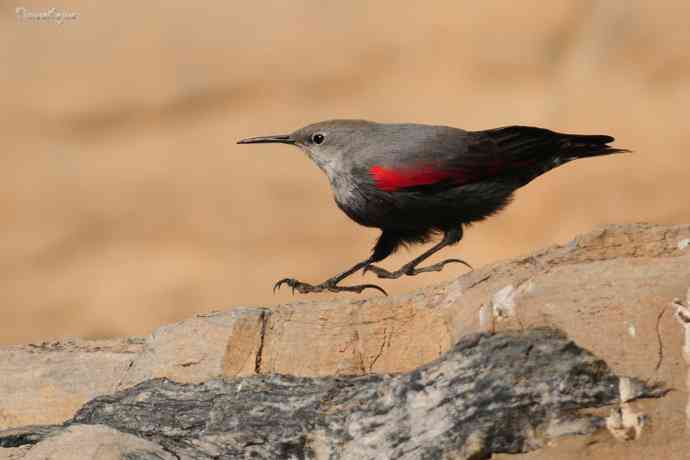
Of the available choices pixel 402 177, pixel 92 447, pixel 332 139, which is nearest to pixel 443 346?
pixel 92 447

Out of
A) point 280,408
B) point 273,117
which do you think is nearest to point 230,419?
point 280,408

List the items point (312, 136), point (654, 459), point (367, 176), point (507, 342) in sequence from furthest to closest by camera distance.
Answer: point (312, 136)
point (367, 176)
point (507, 342)
point (654, 459)

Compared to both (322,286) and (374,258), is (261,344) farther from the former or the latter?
(374,258)

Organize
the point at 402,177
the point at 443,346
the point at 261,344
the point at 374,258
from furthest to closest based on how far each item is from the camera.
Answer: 1. the point at 374,258
2. the point at 402,177
3. the point at 261,344
4. the point at 443,346

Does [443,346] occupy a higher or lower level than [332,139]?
lower

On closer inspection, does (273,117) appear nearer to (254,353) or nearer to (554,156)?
Result: (554,156)

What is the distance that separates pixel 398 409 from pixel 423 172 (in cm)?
242

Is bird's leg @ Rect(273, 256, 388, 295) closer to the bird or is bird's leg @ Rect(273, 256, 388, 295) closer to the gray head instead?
the bird

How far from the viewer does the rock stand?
4738 millimetres

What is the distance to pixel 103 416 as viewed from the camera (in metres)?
5.64

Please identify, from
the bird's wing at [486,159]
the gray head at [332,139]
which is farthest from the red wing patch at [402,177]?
the gray head at [332,139]

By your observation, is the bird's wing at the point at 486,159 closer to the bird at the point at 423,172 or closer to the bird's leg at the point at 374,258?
the bird at the point at 423,172

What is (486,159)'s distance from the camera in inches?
293

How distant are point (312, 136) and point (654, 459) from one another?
12.0 ft
